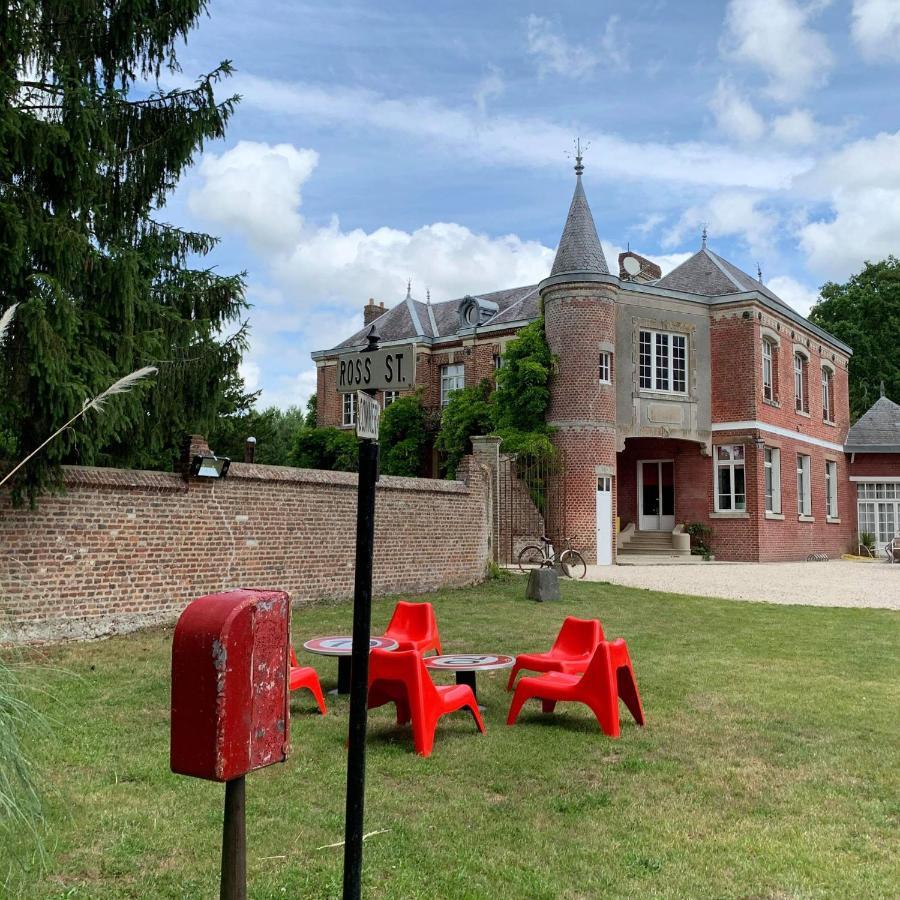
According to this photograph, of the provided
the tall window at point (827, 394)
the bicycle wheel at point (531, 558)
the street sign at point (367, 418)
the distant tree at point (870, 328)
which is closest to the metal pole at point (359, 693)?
the street sign at point (367, 418)

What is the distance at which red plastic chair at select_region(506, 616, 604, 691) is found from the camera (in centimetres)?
723

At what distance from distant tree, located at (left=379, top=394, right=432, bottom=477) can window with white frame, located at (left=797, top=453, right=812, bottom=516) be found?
13.1 meters

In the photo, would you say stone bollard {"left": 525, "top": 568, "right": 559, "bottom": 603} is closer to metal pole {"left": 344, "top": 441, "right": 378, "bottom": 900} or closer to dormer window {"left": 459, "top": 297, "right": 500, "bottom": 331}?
metal pole {"left": 344, "top": 441, "right": 378, "bottom": 900}

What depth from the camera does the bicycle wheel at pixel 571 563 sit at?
19172 mm

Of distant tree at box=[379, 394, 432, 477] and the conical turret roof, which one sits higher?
the conical turret roof

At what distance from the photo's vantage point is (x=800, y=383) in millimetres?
30766

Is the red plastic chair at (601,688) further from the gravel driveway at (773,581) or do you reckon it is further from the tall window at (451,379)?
the tall window at (451,379)

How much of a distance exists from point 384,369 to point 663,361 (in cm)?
2447

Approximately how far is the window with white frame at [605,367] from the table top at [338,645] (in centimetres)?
1800

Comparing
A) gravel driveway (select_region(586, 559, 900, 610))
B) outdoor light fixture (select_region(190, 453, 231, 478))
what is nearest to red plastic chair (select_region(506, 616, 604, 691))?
outdoor light fixture (select_region(190, 453, 231, 478))

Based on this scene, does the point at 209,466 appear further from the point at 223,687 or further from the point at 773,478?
the point at 773,478

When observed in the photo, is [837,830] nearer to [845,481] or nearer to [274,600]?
[274,600]

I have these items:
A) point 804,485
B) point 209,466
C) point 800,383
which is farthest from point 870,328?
point 209,466

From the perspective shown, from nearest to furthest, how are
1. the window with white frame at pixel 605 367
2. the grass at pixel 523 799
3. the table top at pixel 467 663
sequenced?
the grass at pixel 523 799 < the table top at pixel 467 663 < the window with white frame at pixel 605 367
